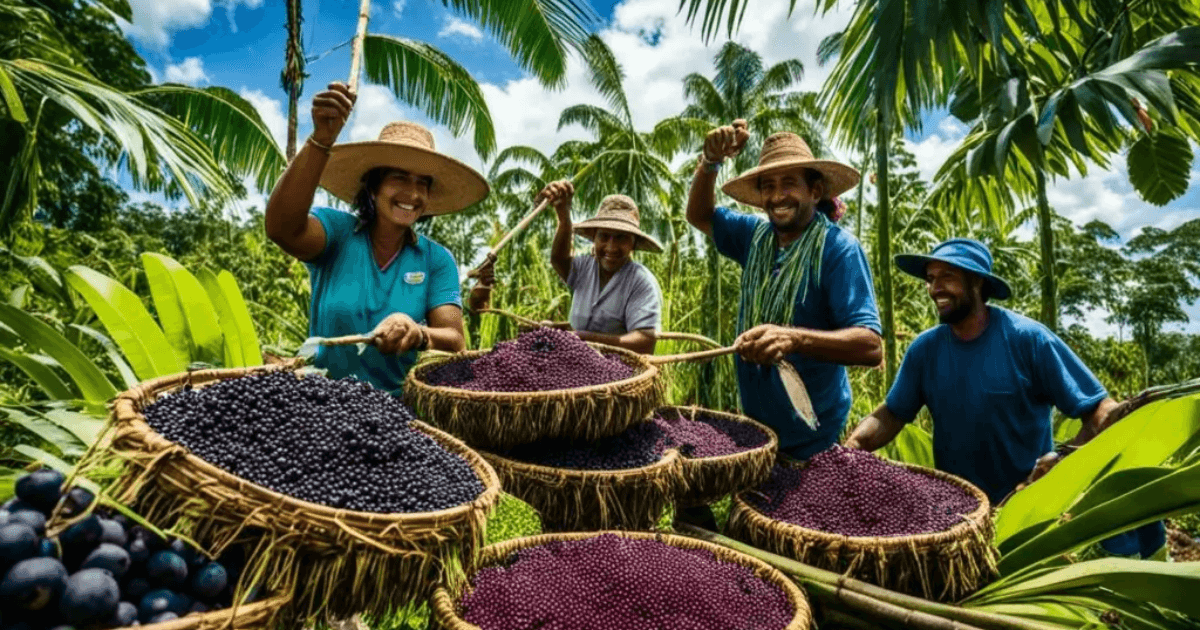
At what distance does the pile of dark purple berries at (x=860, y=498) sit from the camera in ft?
4.87

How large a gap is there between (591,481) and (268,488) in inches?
28.5

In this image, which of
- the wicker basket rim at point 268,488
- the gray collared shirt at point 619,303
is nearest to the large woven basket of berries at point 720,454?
the wicker basket rim at point 268,488

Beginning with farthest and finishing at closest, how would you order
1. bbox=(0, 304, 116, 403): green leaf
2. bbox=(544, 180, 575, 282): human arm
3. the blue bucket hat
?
bbox=(544, 180, 575, 282): human arm, the blue bucket hat, bbox=(0, 304, 116, 403): green leaf

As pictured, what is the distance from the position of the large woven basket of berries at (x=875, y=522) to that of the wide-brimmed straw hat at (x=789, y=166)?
2.75 ft

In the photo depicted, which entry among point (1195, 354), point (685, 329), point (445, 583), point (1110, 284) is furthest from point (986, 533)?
point (1195, 354)

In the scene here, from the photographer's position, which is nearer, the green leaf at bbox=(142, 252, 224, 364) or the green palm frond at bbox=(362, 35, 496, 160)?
the green leaf at bbox=(142, 252, 224, 364)

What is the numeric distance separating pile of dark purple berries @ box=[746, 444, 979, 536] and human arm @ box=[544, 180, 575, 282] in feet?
4.55

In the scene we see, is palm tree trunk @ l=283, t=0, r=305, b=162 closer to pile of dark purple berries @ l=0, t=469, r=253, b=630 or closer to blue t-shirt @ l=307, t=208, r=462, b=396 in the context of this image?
blue t-shirt @ l=307, t=208, r=462, b=396

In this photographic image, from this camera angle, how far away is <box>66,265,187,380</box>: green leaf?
60.7 inches

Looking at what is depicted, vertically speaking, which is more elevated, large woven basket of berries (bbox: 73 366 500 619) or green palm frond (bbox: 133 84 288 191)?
green palm frond (bbox: 133 84 288 191)

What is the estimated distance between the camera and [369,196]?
1989mm

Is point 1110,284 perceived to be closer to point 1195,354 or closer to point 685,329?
point 1195,354

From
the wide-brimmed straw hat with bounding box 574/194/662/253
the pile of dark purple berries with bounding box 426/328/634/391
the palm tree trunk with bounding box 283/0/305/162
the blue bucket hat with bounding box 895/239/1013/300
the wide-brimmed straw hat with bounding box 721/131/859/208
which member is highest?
the palm tree trunk with bounding box 283/0/305/162

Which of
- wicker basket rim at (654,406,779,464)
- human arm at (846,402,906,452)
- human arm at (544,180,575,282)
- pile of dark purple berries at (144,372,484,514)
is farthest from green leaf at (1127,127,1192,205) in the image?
pile of dark purple berries at (144,372,484,514)
